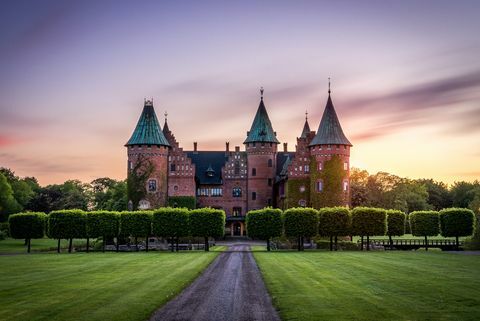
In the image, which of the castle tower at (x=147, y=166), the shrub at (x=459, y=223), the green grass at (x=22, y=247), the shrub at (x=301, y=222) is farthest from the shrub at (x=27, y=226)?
the shrub at (x=459, y=223)

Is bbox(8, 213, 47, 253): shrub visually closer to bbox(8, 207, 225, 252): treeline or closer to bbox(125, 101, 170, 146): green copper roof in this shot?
bbox(8, 207, 225, 252): treeline

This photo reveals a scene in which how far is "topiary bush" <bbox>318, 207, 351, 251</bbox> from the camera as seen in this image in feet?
221

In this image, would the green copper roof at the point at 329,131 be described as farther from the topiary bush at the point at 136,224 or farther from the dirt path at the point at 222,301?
the dirt path at the point at 222,301

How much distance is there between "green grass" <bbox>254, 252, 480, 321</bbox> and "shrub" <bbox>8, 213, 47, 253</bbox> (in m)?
37.8

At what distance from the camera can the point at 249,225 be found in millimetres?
68562

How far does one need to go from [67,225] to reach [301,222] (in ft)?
89.0

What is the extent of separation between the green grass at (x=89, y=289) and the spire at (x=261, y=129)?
56842 millimetres

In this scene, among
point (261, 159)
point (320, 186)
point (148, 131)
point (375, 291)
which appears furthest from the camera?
point (261, 159)

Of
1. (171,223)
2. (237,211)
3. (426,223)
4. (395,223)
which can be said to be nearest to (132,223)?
(171,223)

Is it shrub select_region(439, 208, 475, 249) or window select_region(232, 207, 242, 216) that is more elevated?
window select_region(232, 207, 242, 216)

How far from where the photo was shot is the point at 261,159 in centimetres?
9844

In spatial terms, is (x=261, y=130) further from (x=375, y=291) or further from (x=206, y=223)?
(x=375, y=291)

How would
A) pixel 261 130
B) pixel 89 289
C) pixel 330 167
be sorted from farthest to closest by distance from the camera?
pixel 261 130, pixel 330 167, pixel 89 289

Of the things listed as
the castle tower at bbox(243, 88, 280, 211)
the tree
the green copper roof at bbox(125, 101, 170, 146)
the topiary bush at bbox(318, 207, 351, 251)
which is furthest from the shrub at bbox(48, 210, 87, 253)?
the castle tower at bbox(243, 88, 280, 211)
